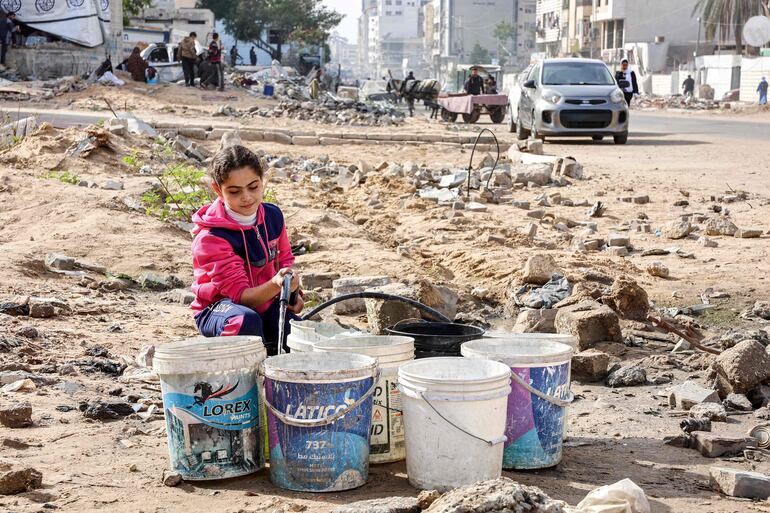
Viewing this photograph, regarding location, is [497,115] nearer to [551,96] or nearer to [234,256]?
[551,96]

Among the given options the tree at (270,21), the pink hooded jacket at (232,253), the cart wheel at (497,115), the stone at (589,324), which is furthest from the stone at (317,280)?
the tree at (270,21)

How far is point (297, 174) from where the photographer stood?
45.3ft

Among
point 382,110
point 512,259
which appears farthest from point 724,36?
→ point 512,259

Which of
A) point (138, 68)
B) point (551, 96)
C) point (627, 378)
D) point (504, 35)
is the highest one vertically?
point (504, 35)

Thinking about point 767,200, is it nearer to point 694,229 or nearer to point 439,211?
point 694,229

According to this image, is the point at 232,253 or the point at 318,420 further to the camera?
the point at 232,253

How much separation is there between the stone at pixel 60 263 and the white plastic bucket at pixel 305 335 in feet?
12.9

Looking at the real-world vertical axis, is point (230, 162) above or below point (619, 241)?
above

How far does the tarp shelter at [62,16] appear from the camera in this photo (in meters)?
29.2

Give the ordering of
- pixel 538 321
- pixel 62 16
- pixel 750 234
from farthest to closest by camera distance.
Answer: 1. pixel 62 16
2. pixel 750 234
3. pixel 538 321

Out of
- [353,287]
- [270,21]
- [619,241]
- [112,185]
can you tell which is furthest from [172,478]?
[270,21]

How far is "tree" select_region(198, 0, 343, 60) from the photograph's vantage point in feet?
205

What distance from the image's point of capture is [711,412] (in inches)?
177

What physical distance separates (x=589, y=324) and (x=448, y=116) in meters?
22.8
